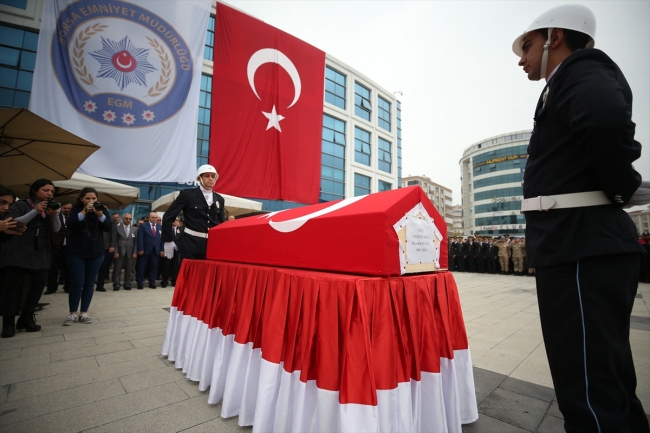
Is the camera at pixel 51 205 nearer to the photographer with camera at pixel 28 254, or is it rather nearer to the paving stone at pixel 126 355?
the photographer with camera at pixel 28 254

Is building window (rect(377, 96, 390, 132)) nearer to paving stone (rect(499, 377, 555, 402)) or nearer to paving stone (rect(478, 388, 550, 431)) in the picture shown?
paving stone (rect(499, 377, 555, 402))

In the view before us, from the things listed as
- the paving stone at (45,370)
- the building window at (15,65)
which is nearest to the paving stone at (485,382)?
→ the paving stone at (45,370)

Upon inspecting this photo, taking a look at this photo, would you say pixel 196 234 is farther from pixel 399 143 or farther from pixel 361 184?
pixel 399 143

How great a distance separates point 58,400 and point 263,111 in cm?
559

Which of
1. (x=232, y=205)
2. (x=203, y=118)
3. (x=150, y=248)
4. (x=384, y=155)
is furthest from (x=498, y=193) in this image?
(x=150, y=248)

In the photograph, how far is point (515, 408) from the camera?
5.59 feet

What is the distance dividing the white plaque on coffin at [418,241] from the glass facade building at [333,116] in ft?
39.9

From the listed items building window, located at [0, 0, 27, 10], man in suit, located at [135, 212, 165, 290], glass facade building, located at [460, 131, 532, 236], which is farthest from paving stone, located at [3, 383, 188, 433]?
glass facade building, located at [460, 131, 532, 236]

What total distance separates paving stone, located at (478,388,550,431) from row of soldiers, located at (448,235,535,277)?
41.5ft

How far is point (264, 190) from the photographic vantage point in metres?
6.20

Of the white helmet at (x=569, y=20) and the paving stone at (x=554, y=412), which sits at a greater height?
the white helmet at (x=569, y=20)

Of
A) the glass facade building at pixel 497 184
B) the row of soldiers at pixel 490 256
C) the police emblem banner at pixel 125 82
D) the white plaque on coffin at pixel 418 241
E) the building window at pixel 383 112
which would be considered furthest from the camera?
the glass facade building at pixel 497 184

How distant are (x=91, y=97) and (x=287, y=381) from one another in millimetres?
5923

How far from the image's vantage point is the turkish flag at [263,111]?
18.7 feet
